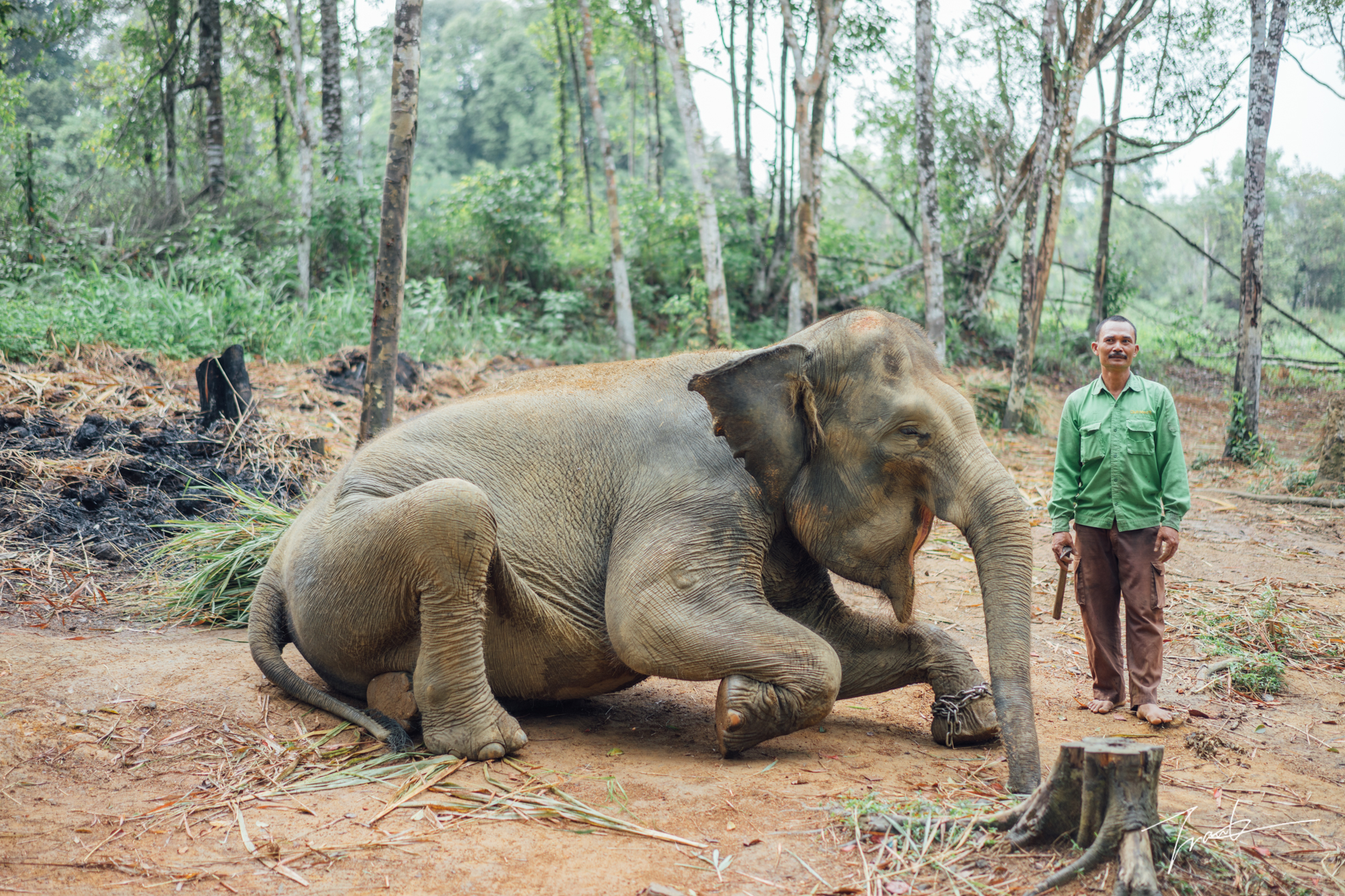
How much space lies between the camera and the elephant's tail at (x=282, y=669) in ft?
12.2

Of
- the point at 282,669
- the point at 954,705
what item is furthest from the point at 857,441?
the point at 282,669

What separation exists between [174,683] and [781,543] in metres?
2.58

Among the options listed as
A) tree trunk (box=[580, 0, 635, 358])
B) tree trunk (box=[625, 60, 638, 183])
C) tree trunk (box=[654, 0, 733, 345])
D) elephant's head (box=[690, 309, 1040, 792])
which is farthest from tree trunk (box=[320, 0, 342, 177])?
tree trunk (box=[625, 60, 638, 183])

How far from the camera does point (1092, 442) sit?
460 centimetres

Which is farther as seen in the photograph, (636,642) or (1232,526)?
(1232,526)

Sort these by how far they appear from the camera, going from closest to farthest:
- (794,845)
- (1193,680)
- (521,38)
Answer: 1. (794,845)
2. (1193,680)
3. (521,38)

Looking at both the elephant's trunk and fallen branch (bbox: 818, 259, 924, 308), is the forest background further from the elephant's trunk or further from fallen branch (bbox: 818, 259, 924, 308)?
the elephant's trunk

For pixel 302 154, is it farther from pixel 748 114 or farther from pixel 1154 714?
pixel 1154 714

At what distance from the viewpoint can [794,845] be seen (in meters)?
2.79

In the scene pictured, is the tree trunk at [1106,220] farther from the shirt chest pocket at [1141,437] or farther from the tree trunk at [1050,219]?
the shirt chest pocket at [1141,437]

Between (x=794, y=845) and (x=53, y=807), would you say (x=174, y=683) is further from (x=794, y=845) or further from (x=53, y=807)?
(x=794, y=845)

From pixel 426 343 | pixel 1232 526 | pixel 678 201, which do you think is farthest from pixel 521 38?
pixel 1232 526

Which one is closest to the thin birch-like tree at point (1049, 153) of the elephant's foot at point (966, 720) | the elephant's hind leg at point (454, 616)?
the elephant's foot at point (966, 720)

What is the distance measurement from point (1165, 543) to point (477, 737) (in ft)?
10.1
